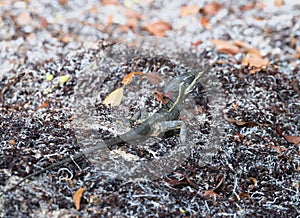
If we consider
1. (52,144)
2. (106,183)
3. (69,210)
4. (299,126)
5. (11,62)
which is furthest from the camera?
(11,62)

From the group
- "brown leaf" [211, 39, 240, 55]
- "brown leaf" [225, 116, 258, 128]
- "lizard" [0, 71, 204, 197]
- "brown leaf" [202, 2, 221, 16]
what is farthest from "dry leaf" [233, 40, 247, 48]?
"brown leaf" [225, 116, 258, 128]

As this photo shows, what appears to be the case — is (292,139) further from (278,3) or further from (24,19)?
(24,19)

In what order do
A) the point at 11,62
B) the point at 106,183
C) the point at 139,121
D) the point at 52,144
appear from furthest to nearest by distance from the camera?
the point at 11,62 < the point at 139,121 < the point at 52,144 < the point at 106,183

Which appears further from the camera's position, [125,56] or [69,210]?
[125,56]

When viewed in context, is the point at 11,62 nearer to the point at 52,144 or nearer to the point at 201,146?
the point at 52,144

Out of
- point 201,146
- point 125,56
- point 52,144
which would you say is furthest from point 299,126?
point 52,144

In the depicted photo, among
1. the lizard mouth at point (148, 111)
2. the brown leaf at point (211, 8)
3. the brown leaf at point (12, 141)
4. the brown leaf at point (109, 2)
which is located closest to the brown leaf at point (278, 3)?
the brown leaf at point (211, 8)

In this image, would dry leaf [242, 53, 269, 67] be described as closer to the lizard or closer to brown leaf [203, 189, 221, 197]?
the lizard
